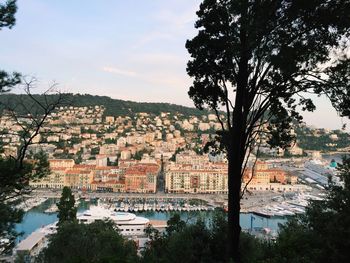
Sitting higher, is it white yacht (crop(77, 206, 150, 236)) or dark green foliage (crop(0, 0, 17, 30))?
dark green foliage (crop(0, 0, 17, 30))

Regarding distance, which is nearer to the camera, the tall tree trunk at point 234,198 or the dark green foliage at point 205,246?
the tall tree trunk at point 234,198

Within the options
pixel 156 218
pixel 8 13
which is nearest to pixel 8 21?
pixel 8 13

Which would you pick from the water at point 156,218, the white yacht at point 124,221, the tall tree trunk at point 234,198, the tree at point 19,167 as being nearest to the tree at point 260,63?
the tall tree trunk at point 234,198

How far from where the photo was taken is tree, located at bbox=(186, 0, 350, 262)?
3215 millimetres

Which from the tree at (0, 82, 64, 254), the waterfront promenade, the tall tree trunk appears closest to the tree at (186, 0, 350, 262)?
the tall tree trunk

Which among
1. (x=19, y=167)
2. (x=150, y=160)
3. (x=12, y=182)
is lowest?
(x=150, y=160)

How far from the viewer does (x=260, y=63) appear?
3.46m

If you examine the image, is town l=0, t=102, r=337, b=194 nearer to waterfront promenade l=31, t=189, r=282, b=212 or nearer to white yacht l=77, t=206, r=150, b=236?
waterfront promenade l=31, t=189, r=282, b=212

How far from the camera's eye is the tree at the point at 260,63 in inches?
127

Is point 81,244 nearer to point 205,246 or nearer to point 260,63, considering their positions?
point 205,246

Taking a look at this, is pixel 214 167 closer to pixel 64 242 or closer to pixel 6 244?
pixel 64 242

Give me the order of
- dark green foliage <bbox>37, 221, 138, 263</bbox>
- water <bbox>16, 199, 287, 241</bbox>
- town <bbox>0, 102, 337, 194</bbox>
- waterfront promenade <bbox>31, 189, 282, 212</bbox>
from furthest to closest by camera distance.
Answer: town <bbox>0, 102, 337, 194</bbox> < waterfront promenade <bbox>31, 189, 282, 212</bbox> < water <bbox>16, 199, 287, 241</bbox> < dark green foliage <bbox>37, 221, 138, 263</bbox>

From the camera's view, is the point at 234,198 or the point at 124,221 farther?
the point at 124,221

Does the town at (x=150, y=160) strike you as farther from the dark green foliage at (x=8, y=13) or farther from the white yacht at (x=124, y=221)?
the white yacht at (x=124, y=221)
